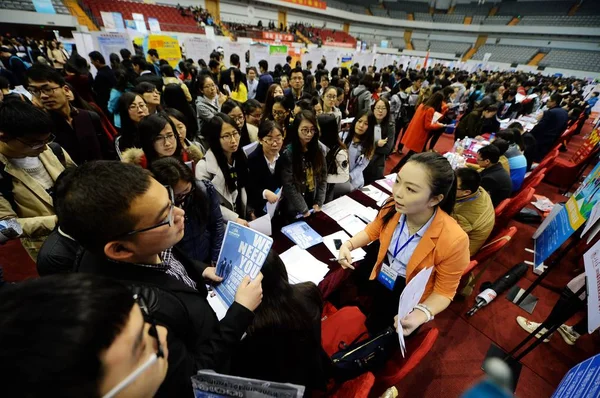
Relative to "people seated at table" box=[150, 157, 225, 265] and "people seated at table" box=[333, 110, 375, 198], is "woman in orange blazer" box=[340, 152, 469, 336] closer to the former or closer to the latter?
"people seated at table" box=[150, 157, 225, 265]

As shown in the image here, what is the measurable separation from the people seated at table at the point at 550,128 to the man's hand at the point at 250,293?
713 centimetres

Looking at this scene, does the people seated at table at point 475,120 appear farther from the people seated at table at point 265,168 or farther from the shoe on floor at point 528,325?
the people seated at table at point 265,168

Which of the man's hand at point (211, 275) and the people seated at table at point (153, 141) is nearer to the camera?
the man's hand at point (211, 275)

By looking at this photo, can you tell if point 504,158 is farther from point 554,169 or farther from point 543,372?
point 554,169

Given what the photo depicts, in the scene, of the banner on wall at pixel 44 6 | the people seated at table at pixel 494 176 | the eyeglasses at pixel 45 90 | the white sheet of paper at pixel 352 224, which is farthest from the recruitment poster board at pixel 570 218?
the banner on wall at pixel 44 6

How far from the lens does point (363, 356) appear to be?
4.39 ft

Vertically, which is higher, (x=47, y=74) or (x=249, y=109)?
(x=47, y=74)

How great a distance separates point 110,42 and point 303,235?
840 cm

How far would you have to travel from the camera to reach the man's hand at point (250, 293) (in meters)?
1.05

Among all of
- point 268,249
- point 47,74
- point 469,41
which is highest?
point 469,41

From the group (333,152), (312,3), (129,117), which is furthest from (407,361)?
(312,3)

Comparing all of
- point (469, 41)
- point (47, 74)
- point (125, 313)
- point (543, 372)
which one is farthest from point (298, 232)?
point (469, 41)

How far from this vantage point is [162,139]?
6.66 feet

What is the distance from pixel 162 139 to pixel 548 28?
35.1m
